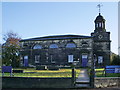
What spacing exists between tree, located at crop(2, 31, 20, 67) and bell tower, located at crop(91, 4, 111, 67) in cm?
1842

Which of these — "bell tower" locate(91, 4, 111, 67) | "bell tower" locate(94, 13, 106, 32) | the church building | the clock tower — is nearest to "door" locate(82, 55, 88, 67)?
the church building

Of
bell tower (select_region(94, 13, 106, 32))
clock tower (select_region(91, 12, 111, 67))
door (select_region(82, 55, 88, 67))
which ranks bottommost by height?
door (select_region(82, 55, 88, 67))

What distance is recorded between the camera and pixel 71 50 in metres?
31.3

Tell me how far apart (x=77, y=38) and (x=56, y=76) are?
57.9 ft

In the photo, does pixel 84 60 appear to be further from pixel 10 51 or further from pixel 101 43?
pixel 10 51

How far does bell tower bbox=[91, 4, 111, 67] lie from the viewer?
1228 inches

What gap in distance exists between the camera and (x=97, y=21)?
33.0m

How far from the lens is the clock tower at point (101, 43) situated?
31.2 metres

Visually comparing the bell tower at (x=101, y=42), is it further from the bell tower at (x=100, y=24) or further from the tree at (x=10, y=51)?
the tree at (x=10, y=51)

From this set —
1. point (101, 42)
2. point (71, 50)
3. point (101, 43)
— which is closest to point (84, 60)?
point (71, 50)

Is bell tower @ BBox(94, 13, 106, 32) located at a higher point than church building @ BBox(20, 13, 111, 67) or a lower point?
higher

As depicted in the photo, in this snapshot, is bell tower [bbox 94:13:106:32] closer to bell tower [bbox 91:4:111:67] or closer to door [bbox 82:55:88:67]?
bell tower [bbox 91:4:111:67]

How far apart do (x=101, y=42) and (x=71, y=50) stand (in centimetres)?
658

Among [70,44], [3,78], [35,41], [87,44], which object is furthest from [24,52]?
[3,78]
